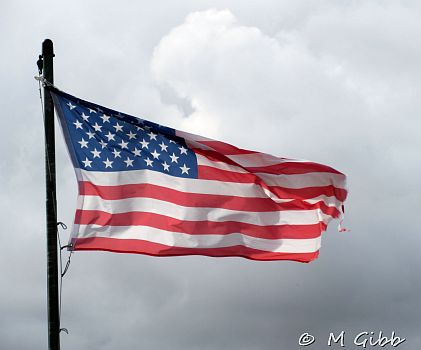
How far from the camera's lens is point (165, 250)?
22531mm

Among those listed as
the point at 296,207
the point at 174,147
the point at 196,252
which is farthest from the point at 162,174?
the point at 296,207

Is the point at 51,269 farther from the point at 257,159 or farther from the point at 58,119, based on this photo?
the point at 257,159

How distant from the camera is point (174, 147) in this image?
2419 cm

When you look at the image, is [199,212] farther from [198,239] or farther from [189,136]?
[189,136]

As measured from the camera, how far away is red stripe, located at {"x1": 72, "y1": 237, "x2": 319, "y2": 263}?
70.7 feet

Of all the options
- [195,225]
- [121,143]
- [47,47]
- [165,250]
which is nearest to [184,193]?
[195,225]

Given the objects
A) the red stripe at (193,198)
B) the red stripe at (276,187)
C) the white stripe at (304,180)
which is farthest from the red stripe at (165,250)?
the white stripe at (304,180)

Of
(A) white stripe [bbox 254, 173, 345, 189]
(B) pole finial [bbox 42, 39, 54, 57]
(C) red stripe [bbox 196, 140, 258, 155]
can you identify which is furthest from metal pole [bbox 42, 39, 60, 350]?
(A) white stripe [bbox 254, 173, 345, 189]

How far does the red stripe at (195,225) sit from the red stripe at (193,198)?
519mm

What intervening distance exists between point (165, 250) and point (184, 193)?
2060mm

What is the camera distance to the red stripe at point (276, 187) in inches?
961

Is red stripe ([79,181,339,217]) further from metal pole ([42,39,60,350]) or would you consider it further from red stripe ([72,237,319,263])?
metal pole ([42,39,60,350])

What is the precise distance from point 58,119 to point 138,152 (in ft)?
7.60

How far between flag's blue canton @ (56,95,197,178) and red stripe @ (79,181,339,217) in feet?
1.78
